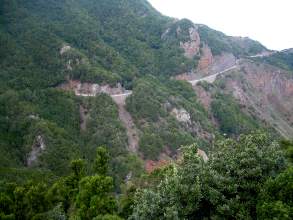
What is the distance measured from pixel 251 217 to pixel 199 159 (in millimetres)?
6230

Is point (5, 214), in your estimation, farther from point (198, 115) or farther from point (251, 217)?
point (198, 115)

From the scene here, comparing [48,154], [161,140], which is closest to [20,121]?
[48,154]

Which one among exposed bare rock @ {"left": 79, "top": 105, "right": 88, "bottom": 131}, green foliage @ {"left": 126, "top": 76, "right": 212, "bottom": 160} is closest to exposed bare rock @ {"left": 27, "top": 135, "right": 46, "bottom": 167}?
exposed bare rock @ {"left": 79, "top": 105, "right": 88, "bottom": 131}

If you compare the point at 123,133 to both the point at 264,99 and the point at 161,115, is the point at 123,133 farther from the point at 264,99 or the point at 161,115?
the point at 264,99

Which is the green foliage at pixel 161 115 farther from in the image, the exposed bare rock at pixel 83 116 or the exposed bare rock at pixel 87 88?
the exposed bare rock at pixel 83 116

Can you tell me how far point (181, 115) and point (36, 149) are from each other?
191 feet

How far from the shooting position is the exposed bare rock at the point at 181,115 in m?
155

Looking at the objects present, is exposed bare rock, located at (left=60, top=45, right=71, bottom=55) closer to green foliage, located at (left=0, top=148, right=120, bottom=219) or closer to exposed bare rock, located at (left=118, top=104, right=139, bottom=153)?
exposed bare rock, located at (left=118, top=104, right=139, bottom=153)

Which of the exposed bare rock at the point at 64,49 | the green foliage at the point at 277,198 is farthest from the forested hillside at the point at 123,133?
the exposed bare rock at the point at 64,49

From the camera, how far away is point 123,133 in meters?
136

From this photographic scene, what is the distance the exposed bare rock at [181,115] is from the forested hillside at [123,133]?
43 centimetres

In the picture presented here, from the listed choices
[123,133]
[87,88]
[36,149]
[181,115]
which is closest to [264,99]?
[181,115]

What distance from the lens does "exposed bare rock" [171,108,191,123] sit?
509ft

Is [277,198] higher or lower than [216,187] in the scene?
higher
